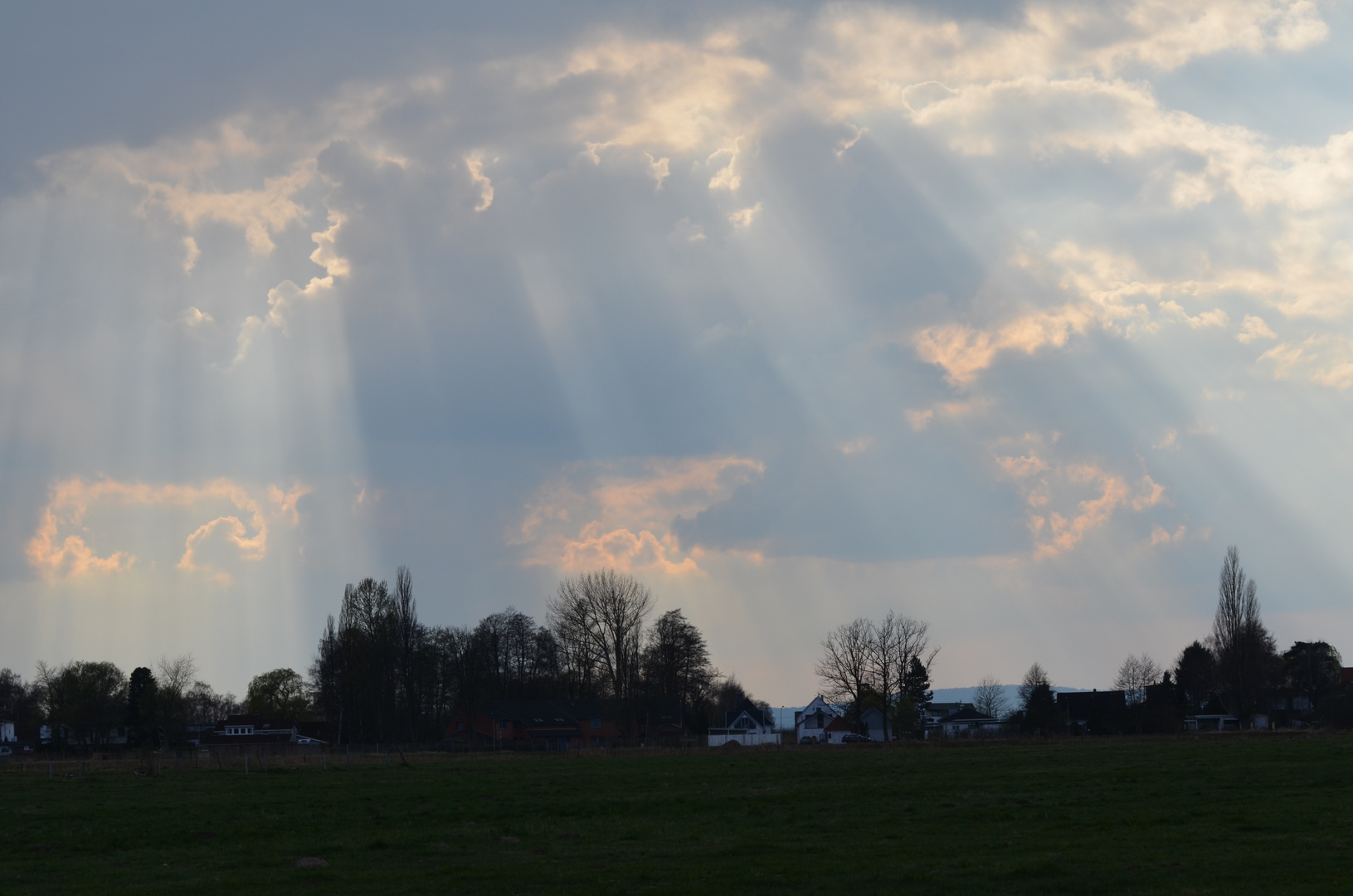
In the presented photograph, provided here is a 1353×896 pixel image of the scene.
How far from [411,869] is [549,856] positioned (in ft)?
9.69

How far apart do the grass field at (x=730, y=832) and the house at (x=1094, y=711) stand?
80.7m

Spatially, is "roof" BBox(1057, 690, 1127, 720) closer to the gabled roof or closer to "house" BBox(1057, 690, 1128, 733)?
"house" BBox(1057, 690, 1128, 733)

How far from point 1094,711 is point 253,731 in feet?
382

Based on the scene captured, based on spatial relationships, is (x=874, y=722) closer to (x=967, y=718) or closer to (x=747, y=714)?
(x=747, y=714)

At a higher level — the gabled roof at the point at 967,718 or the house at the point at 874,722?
the house at the point at 874,722

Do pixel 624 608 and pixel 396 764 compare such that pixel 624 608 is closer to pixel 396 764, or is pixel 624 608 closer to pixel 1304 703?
pixel 396 764

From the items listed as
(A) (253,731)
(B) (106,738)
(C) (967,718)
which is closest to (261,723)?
(A) (253,731)

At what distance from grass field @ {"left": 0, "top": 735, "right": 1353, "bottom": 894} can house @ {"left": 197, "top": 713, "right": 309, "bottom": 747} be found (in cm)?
10710

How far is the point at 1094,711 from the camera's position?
447 ft

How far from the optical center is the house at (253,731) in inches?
5910

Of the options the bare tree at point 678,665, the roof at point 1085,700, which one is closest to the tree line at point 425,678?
the bare tree at point 678,665

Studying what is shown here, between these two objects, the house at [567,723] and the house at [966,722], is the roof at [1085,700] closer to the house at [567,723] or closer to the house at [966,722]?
the house at [966,722]

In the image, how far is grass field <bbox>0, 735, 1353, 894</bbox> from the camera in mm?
19500

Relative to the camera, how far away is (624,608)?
124312mm
